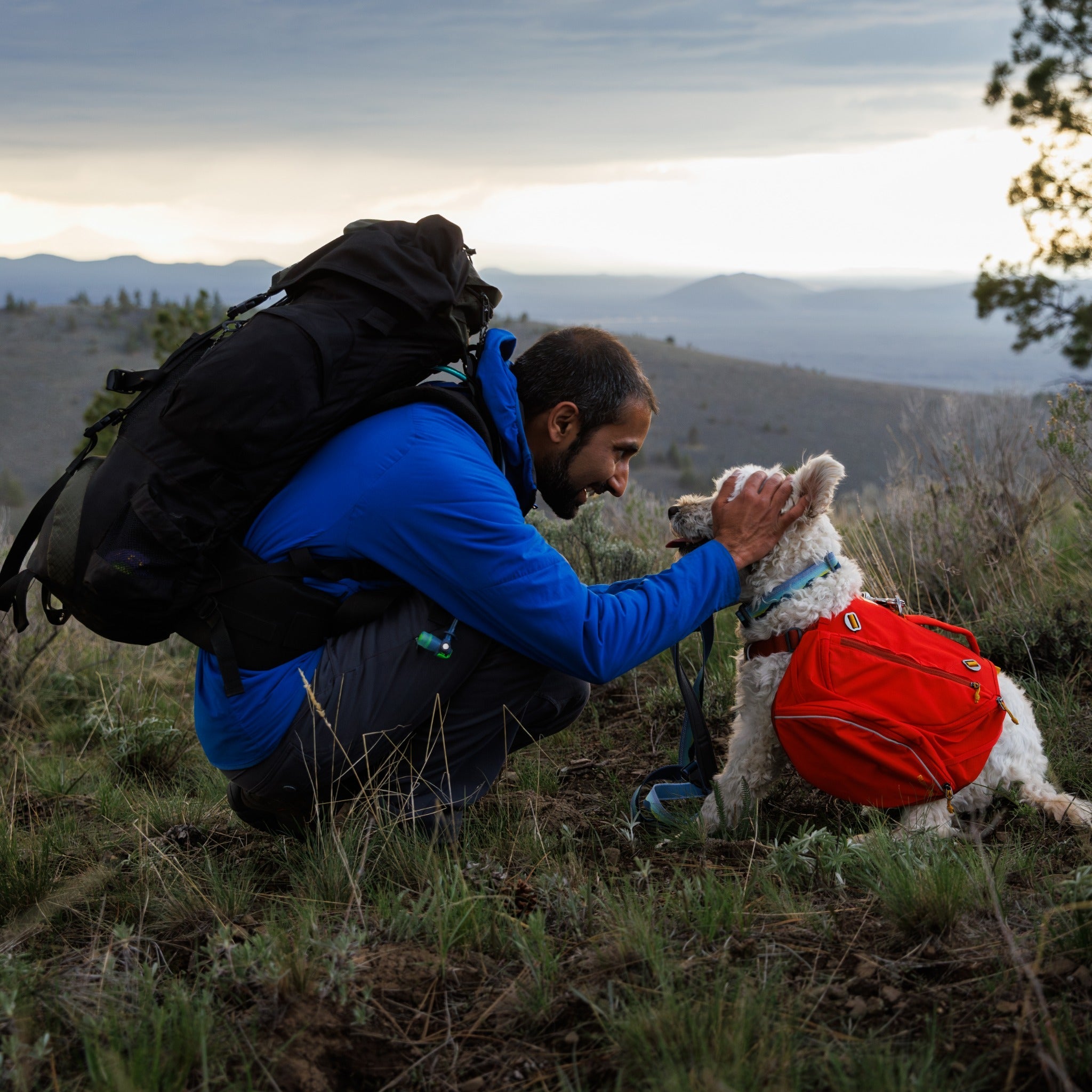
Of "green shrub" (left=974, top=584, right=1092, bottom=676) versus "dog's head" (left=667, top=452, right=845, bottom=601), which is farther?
"green shrub" (left=974, top=584, right=1092, bottom=676)

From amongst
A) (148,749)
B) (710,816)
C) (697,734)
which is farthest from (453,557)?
(148,749)

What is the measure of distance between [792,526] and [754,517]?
0.24m

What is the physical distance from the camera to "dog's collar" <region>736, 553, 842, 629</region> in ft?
11.6

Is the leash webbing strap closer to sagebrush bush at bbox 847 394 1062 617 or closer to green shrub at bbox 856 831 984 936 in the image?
green shrub at bbox 856 831 984 936

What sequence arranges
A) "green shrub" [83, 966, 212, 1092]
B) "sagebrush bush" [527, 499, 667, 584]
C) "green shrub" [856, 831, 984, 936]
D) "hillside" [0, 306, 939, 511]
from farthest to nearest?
"hillside" [0, 306, 939, 511] < "sagebrush bush" [527, 499, 667, 584] < "green shrub" [856, 831, 984, 936] < "green shrub" [83, 966, 212, 1092]

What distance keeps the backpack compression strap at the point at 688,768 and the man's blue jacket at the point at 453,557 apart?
1.43ft

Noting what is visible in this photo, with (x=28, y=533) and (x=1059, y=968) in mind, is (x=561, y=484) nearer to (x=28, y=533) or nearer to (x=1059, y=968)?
(x=28, y=533)

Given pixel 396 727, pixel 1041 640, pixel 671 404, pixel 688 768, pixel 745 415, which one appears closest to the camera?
pixel 396 727

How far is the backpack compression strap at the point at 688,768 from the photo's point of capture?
11.6 ft

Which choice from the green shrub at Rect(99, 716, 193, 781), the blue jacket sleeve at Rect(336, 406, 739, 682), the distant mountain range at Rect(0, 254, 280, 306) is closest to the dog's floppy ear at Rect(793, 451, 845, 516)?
the blue jacket sleeve at Rect(336, 406, 739, 682)

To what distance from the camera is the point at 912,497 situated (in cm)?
664

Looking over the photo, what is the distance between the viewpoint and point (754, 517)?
3367 millimetres

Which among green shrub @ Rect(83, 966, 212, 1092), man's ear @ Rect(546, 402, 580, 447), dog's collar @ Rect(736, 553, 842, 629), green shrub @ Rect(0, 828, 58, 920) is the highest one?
man's ear @ Rect(546, 402, 580, 447)

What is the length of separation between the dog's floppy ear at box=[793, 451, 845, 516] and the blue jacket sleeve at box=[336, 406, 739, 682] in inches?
20.9
